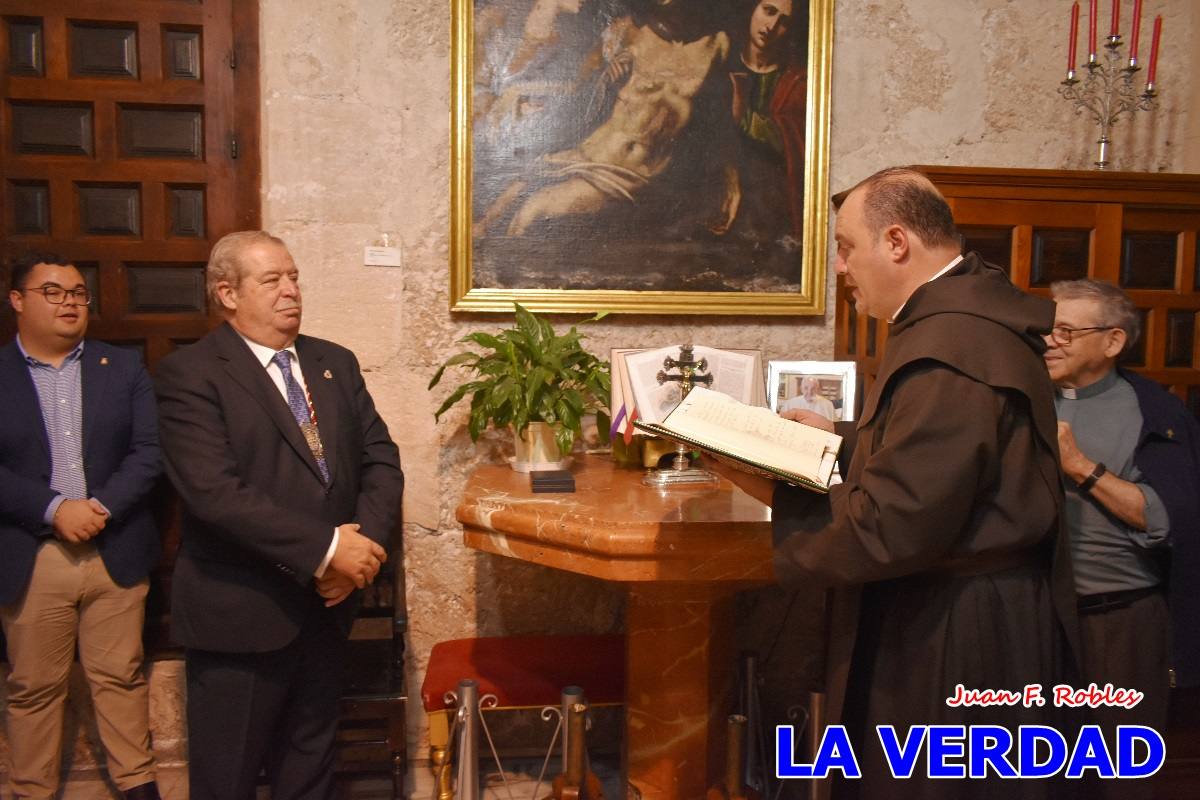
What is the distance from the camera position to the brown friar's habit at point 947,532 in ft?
5.92

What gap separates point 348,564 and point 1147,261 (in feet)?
10.4

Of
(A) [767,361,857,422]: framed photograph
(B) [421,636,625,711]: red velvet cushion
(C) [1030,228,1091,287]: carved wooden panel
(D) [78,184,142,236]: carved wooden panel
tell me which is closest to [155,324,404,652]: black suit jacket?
(B) [421,636,625,711]: red velvet cushion

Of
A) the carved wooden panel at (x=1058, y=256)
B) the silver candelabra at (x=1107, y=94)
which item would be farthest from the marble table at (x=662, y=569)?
the silver candelabra at (x=1107, y=94)

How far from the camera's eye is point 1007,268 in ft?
10.6

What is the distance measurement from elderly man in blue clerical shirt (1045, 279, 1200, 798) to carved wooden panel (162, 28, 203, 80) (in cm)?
353

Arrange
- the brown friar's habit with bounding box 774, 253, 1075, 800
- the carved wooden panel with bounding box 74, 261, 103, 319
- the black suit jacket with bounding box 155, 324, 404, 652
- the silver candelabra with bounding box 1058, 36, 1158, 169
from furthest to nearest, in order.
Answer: the silver candelabra with bounding box 1058, 36, 1158, 169 < the carved wooden panel with bounding box 74, 261, 103, 319 < the black suit jacket with bounding box 155, 324, 404, 652 < the brown friar's habit with bounding box 774, 253, 1075, 800

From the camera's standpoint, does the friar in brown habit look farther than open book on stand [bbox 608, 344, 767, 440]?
No

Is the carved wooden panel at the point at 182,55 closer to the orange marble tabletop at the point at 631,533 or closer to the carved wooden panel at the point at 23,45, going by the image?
the carved wooden panel at the point at 23,45

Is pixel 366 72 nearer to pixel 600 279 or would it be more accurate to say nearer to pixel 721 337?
pixel 600 279

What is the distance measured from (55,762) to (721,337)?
3.24m

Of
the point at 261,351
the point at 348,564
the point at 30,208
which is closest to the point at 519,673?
the point at 348,564

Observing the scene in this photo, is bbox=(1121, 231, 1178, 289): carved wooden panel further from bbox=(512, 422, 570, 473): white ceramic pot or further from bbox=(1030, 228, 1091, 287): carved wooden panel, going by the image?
bbox=(512, 422, 570, 473): white ceramic pot

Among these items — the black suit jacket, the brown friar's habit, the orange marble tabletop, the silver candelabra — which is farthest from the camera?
the silver candelabra

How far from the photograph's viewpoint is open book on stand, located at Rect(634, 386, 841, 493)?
186cm
